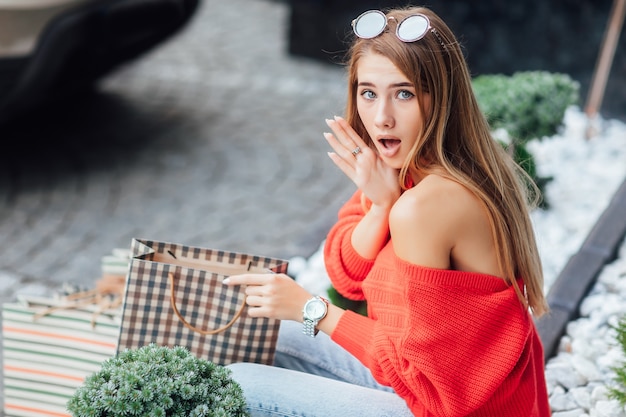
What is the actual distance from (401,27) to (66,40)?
2867mm

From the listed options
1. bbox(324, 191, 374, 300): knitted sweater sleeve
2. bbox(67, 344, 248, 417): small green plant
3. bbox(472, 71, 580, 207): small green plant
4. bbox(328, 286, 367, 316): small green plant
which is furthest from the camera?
bbox(472, 71, 580, 207): small green plant

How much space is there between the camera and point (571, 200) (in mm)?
4223

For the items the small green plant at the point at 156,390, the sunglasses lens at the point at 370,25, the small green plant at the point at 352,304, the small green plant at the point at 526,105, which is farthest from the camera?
the small green plant at the point at 526,105

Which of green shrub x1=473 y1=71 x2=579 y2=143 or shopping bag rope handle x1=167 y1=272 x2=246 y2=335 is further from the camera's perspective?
green shrub x1=473 y1=71 x2=579 y2=143

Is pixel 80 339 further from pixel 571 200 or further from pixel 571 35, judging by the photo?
pixel 571 35

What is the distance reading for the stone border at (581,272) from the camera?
302 cm

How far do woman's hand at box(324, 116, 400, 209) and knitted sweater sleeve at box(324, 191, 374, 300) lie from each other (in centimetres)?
21

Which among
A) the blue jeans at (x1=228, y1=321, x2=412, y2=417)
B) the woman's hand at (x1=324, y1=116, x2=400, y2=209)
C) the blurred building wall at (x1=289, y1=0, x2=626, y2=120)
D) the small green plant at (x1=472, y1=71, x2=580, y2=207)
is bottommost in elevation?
the blue jeans at (x1=228, y1=321, x2=412, y2=417)

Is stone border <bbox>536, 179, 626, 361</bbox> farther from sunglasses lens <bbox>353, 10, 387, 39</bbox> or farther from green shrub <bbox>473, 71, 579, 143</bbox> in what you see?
sunglasses lens <bbox>353, 10, 387, 39</bbox>

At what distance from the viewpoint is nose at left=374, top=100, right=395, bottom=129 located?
1.89 m

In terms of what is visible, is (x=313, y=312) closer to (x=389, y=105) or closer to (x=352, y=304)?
(x=389, y=105)

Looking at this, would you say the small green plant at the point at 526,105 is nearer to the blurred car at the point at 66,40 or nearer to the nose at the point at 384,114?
the blurred car at the point at 66,40

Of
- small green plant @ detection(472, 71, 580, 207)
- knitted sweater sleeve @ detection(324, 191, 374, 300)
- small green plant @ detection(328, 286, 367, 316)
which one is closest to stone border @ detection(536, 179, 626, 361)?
small green plant @ detection(472, 71, 580, 207)

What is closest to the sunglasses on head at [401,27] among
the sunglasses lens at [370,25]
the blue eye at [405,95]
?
the sunglasses lens at [370,25]
